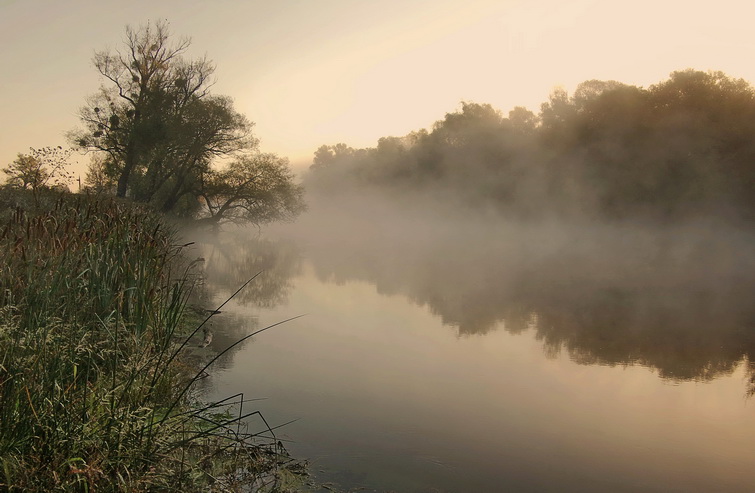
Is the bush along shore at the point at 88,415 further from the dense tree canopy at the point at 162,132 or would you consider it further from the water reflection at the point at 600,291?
the dense tree canopy at the point at 162,132

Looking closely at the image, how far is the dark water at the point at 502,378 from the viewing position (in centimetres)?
522

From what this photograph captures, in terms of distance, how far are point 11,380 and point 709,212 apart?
37119 millimetres

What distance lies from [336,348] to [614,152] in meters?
33.7

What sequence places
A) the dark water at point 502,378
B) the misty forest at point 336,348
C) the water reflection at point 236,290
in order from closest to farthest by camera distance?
the misty forest at point 336,348 < the dark water at point 502,378 < the water reflection at point 236,290

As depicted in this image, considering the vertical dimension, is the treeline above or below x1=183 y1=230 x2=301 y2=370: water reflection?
above

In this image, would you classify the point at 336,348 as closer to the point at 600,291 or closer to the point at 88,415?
the point at 88,415

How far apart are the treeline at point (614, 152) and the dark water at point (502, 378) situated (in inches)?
699

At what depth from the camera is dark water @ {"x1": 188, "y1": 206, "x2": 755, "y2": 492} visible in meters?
5.22

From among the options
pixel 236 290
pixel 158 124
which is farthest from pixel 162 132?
pixel 236 290

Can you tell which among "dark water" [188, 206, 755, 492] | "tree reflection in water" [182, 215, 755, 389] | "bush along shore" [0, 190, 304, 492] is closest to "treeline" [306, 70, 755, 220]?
"tree reflection in water" [182, 215, 755, 389]

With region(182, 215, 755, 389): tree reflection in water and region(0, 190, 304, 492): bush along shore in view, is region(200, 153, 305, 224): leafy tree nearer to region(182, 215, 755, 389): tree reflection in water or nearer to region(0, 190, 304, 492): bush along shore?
region(182, 215, 755, 389): tree reflection in water

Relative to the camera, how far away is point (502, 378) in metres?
7.88

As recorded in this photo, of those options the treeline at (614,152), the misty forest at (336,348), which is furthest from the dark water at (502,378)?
the treeline at (614,152)

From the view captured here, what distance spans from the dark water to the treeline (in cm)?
1776
